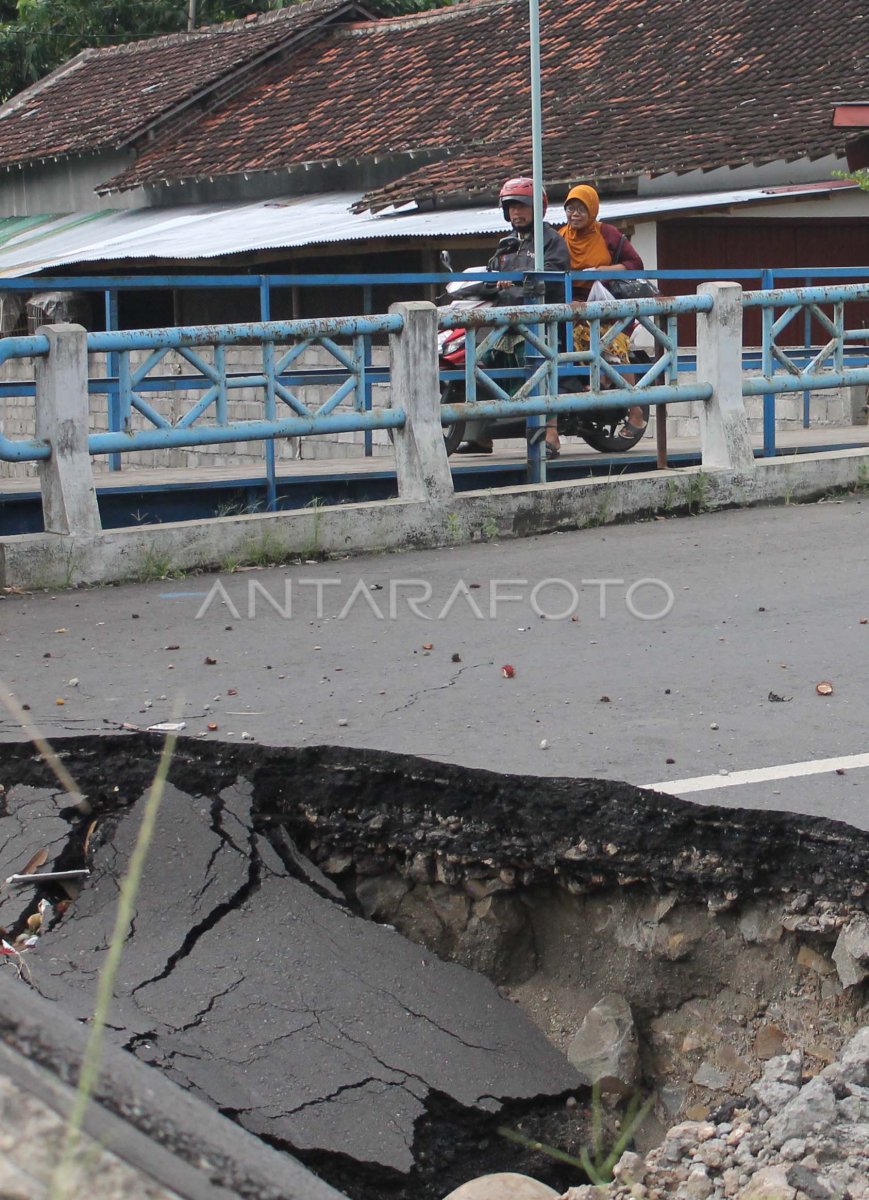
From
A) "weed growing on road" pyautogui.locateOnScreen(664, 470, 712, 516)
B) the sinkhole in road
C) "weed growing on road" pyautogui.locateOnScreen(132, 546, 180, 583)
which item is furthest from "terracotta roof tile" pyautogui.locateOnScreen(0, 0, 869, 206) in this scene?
the sinkhole in road

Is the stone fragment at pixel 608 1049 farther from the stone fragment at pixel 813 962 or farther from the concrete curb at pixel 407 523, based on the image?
the concrete curb at pixel 407 523

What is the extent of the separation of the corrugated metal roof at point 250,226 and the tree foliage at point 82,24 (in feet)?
27.4

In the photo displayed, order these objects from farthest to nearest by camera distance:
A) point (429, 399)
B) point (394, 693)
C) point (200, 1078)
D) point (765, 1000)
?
point (429, 399) → point (394, 693) → point (765, 1000) → point (200, 1078)

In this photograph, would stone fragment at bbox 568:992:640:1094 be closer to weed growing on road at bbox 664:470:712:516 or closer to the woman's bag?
weed growing on road at bbox 664:470:712:516

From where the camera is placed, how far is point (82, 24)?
110ft

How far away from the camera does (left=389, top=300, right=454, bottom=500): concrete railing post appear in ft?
28.3

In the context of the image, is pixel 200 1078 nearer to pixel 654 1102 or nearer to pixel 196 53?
pixel 654 1102

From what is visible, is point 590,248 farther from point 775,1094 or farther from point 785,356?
point 775,1094

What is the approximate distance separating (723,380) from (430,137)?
12522 millimetres

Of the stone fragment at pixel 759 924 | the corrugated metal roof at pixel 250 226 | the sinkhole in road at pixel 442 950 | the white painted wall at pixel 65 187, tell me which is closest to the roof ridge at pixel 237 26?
the white painted wall at pixel 65 187

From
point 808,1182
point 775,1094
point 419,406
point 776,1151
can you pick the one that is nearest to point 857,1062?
point 775,1094

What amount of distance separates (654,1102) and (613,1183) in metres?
0.93

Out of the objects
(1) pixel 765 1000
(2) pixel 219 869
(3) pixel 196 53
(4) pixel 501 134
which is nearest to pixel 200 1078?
(2) pixel 219 869

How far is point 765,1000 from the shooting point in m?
3.71
